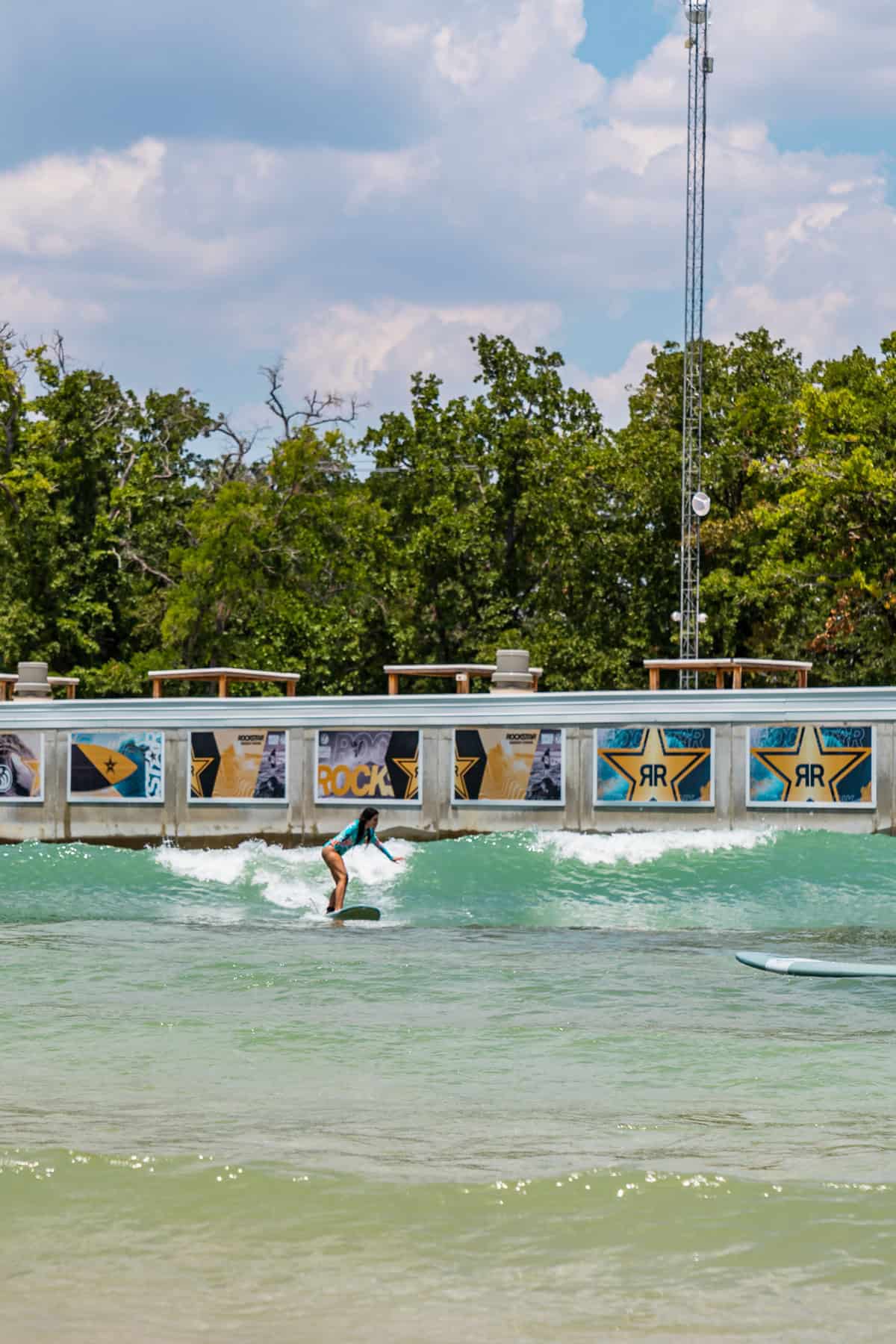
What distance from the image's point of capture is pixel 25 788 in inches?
1199

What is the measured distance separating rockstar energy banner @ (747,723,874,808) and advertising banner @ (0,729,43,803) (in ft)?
43.5

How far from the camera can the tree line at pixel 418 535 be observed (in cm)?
4753

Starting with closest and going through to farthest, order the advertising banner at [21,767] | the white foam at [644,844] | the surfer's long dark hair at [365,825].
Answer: the surfer's long dark hair at [365,825] → the white foam at [644,844] → the advertising banner at [21,767]

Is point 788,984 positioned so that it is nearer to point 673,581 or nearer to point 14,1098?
point 14,1098

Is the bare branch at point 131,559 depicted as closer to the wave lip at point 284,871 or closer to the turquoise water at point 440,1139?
the wave lip at point 284,871

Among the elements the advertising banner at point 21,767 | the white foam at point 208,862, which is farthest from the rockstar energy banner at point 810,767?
the advertising banner at point 21,767

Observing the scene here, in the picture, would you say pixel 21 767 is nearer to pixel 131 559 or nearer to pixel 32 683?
pixel 32 683

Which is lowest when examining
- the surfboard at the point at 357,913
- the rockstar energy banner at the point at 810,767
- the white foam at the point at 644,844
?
the surfboard at the point at 357,913

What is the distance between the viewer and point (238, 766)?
2923 cm

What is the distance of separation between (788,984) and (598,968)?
6.82 feet

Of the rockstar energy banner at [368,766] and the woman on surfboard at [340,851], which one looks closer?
the woman on surfboard at [340,851]

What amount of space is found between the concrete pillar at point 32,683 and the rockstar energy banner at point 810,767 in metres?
14.5

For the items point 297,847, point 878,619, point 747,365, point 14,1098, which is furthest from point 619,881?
point 747,365

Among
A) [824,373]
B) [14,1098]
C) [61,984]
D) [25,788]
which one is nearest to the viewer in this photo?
[14,1098]
